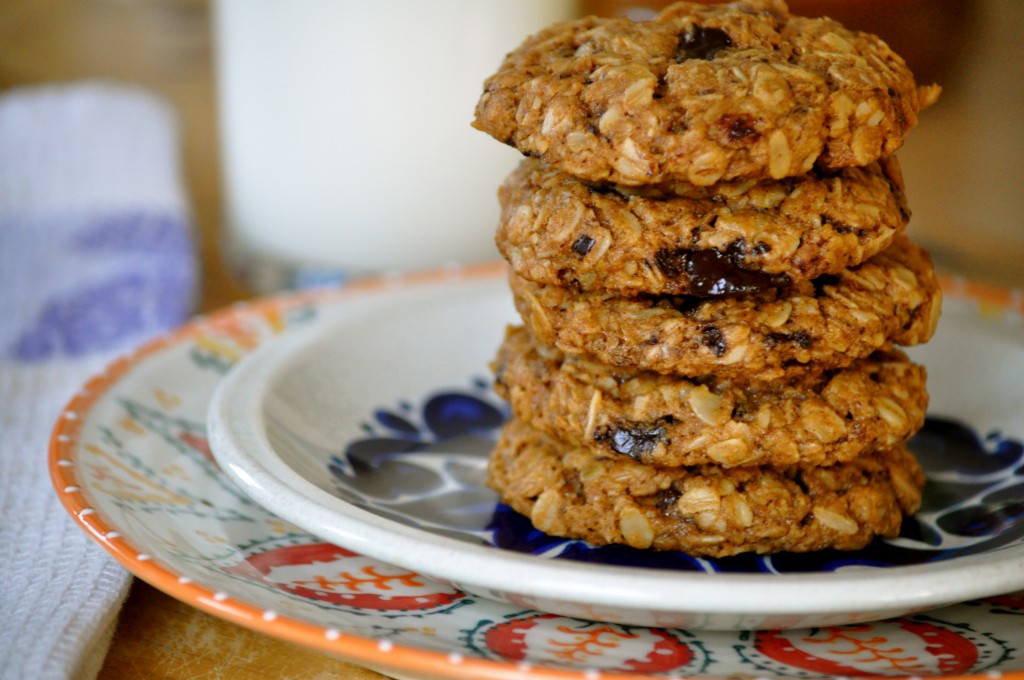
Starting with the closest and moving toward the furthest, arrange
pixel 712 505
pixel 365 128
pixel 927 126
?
pixel 712 505 < pixel 365 128 < pixel 927 126

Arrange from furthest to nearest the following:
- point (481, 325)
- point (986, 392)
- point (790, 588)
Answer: point (481, 325)
point (986, 392)
point (790, 588)

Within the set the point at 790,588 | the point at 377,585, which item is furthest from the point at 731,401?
the point at 377,585

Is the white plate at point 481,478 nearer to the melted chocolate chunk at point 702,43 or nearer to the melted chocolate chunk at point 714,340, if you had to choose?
the melted chocolate chunk at point 714,340

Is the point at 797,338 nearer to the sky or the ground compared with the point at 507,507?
nearer to the sky

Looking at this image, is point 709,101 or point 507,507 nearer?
point 709,101

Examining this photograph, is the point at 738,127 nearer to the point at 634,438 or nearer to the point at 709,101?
the point at 709,101

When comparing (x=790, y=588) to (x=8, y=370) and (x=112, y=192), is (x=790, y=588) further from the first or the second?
(x=112, y=192)

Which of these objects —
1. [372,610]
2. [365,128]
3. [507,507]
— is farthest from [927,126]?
[372,610]
